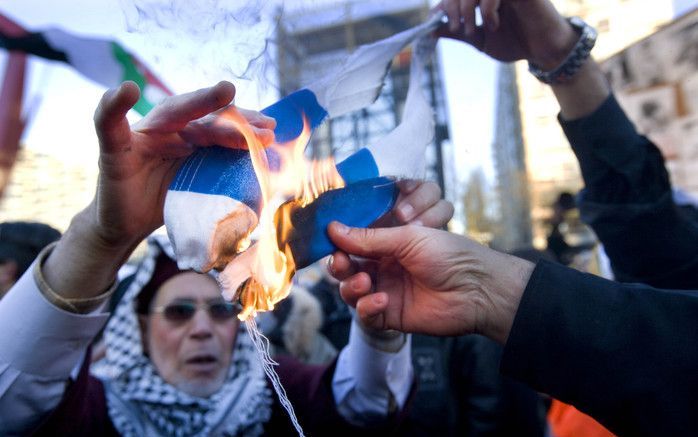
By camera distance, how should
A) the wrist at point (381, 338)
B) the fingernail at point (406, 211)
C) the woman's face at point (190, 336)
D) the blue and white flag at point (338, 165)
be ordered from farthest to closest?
the woman's face at point (190, 336)
the wrist at point (381, 338)
the fingernail at point (406, 211)
the blue and white flag at point (338, 165)

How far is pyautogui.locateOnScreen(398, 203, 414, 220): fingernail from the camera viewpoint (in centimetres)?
113

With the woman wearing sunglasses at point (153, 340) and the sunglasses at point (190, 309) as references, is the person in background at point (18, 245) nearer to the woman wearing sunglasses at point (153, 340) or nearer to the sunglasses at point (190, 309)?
the woman wearing sunglasses at point (153, 340)

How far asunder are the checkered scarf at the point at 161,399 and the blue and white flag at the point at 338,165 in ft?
3.12

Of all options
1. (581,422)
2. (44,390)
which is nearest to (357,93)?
(44,390)

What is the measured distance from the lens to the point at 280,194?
0.94 metres

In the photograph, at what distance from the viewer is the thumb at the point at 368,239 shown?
1006mm

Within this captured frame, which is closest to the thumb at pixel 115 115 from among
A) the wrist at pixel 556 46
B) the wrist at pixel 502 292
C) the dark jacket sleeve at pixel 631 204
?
the wrist at pixel 502 292

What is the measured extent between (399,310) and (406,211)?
0.22m

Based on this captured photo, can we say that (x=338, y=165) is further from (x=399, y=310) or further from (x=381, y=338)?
(x=381, y=338)

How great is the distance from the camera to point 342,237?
100cm

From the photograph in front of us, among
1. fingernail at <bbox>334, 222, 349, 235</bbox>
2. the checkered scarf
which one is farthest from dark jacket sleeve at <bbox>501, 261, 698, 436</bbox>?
the checkered scarf

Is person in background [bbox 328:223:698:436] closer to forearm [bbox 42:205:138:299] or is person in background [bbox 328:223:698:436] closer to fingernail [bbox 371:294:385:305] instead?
fingernail [bbox 371:294:385:305]

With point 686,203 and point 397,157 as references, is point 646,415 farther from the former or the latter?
point 686,203

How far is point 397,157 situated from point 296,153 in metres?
0.22
